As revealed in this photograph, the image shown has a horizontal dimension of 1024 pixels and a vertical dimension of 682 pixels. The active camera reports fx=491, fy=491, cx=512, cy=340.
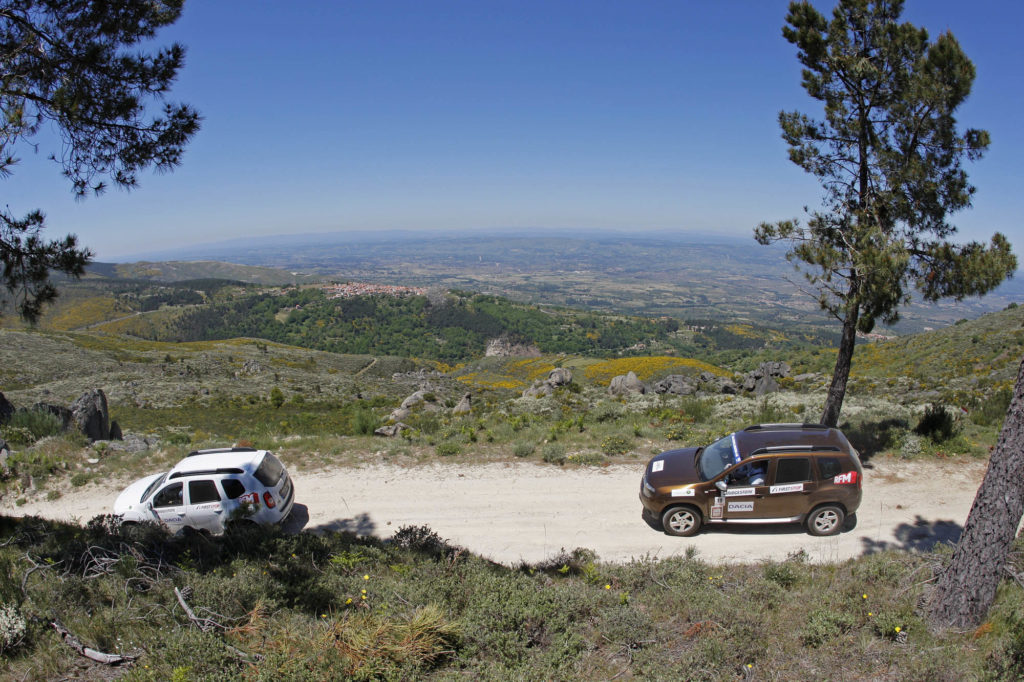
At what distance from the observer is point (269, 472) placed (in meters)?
10.0

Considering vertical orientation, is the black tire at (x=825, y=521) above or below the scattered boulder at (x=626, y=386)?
above

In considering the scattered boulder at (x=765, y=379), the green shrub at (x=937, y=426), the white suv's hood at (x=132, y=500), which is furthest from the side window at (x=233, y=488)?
the scattered boulder at (x=765, y=379)

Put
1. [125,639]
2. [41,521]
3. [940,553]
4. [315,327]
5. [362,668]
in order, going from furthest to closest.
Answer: [315,327], [41,521], [940,553], [125,639], [362,668]

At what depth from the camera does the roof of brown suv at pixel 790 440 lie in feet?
30.3

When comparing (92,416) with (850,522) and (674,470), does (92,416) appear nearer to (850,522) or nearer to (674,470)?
(674,470)

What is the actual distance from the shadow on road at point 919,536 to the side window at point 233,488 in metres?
11.5

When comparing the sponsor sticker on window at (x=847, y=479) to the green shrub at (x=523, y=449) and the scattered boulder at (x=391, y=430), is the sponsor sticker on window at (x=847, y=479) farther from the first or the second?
the scattered boulder at (x=391, y=430)

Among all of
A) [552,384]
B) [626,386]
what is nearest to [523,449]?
[626,386]

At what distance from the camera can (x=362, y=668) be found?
4602 mm

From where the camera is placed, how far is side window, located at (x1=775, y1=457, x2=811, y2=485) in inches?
357

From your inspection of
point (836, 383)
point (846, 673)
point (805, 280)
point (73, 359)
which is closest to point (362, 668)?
point (846, 673)

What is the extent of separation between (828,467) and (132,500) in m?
13.5

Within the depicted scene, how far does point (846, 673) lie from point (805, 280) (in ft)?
28.6

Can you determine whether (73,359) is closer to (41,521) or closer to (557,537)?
(41,521)
